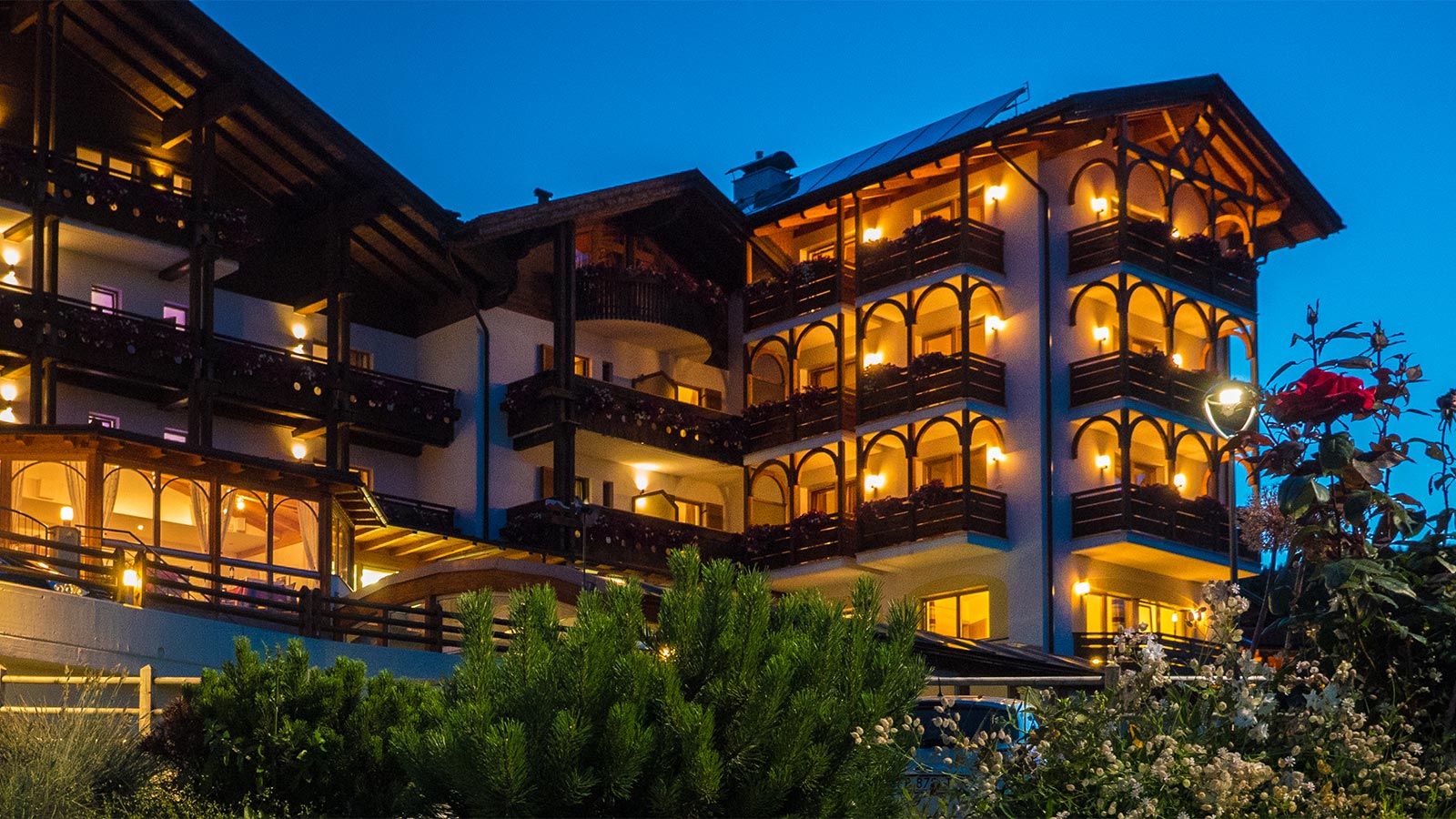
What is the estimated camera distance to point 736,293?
1822 inches

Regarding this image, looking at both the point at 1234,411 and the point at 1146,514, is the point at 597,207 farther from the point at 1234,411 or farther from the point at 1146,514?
→ the point at 1234,411

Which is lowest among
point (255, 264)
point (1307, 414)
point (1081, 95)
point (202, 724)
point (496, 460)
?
point (202, 724)

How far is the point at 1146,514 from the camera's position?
38.7 metres

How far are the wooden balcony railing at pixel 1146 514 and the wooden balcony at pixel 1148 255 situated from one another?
4.94 m

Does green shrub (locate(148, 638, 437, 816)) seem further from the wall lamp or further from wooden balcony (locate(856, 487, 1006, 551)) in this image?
wooden balcony (locate(856, 487, 1006, 551))

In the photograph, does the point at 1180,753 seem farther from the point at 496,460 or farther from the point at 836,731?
the point at 496,460

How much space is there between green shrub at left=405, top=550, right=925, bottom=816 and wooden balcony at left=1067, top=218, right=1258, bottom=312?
3100 centimetres

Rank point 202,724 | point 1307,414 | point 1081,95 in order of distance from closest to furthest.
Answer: point 1307,414
point 202,724
point 1081,95

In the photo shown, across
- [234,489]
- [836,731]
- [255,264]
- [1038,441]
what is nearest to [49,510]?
[234,489]

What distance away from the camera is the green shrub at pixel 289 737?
1491 centimetres

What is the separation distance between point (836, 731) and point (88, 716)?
27.7 feet

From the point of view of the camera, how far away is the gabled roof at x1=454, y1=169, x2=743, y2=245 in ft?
131

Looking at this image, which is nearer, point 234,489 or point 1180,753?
point 1180,753

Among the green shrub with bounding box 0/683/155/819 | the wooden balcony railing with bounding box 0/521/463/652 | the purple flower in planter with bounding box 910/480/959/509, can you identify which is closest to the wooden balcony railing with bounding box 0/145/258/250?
the wooden balcony railing with bounding box 0/521/463/652
